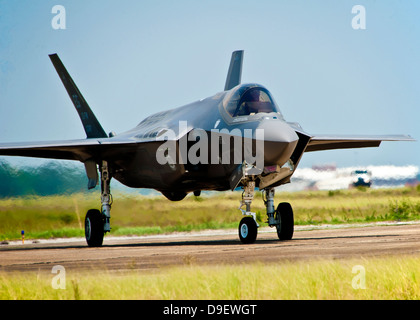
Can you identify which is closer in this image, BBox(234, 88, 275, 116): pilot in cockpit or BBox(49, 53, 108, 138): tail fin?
BBox(234, 88, 275, 116): pilot in cockpit

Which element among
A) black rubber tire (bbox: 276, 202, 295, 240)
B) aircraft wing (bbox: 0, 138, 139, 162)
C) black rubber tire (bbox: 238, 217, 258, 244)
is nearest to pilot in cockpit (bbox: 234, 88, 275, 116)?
black rubber tire (bbox: 238, 217, 258, 244)

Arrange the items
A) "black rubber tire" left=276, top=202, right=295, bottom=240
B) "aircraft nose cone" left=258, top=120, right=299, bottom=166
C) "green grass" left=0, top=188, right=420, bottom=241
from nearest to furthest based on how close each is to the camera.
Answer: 1. "aircraft nose cone" left=258, top=120, right=299, bottom=166
2. "black rubber tire" left=276, top=202, right=295, bottom=240
3. "green grass" left=0, top=188, right=420, bottom=241

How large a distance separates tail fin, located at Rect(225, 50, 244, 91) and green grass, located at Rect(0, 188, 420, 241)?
15.6 feet

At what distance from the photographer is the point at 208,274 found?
9695 millimetres

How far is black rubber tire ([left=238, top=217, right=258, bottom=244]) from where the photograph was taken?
649 inches

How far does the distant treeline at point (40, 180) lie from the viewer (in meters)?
23.3

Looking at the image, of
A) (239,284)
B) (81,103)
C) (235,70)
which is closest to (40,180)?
(81,103)

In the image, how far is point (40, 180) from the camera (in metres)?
23.5

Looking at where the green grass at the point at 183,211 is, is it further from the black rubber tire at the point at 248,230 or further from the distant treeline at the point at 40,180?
the black rubber tire at the point at 248,230

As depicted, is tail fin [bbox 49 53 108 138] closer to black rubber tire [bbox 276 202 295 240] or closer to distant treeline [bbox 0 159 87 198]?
distant treeline [bbox 0 159 87 198]

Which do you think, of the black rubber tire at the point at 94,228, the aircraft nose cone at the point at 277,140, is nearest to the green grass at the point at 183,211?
the black rubber tire at the point at 94,228

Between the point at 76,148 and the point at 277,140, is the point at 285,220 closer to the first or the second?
the point at 277,140

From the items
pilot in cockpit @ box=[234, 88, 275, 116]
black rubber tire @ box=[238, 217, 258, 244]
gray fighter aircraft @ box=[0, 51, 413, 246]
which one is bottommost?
black rubber tire @ box=[238, 217, 258, 244]

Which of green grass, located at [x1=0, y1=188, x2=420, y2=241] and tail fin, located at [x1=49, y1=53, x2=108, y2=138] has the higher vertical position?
tail fin, located at [x1=49, y1=53, x2=108, y2=138]
